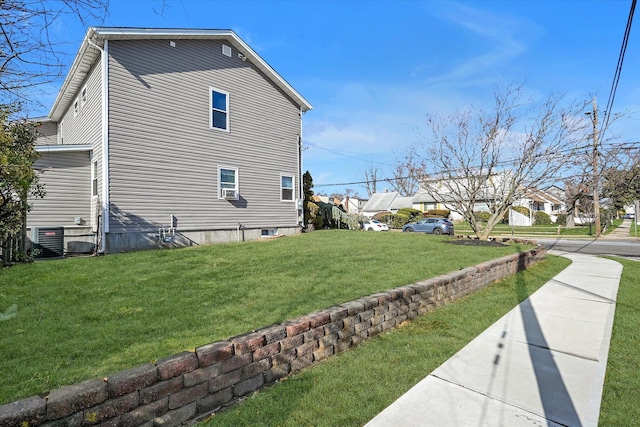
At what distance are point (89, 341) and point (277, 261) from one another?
418 centimetres

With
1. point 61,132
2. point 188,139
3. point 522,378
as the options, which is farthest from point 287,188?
point 522,378

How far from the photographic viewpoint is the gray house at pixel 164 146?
908 centimetres

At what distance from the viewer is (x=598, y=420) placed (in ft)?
8.05

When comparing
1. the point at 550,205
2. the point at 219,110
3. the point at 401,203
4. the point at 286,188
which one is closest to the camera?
the point at 219,110

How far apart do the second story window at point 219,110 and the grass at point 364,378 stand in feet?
31.0

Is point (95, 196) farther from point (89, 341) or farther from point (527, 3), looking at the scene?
point (527, 3)

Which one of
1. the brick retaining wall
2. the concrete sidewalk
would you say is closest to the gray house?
the brick retaining wall

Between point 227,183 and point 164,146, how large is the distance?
7.69 feet

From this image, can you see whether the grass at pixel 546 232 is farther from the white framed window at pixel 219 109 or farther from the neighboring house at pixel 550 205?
the white framed window at pixel 219 109

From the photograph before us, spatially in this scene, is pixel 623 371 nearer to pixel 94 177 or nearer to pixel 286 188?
pixel 286 188

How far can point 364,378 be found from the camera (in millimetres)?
2984

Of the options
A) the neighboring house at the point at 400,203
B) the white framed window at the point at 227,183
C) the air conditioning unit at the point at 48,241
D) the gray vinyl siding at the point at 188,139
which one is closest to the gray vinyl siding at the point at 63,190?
the air conditioning unit at the point at 48,241

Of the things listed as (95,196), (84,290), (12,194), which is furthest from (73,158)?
(84,290)

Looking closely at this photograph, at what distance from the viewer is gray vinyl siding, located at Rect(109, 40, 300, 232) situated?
30.3 ft
